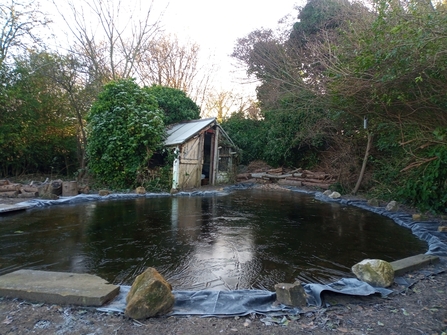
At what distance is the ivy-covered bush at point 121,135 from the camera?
39.3ft

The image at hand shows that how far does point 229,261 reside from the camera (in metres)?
4.59

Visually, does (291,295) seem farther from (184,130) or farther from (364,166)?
(184,130)

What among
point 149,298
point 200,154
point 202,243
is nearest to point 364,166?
point 200,154

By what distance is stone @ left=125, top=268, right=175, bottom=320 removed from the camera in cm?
278

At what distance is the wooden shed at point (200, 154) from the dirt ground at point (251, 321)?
32.0ft

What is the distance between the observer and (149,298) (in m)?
2.83

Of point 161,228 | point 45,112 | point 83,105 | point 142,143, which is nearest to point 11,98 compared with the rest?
point 45,112

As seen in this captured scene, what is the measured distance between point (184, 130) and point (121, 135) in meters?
3.46

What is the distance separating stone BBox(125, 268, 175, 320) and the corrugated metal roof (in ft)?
32.9

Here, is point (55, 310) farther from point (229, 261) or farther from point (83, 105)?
point (83, 105)

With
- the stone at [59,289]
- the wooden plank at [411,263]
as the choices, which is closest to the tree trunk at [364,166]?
the wooden plank at [411,263]

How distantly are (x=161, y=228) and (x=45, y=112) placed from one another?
11.4 m

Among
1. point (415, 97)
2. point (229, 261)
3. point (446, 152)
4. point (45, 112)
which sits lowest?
point (229, 261)

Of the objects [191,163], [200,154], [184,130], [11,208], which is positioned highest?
[184,130]
